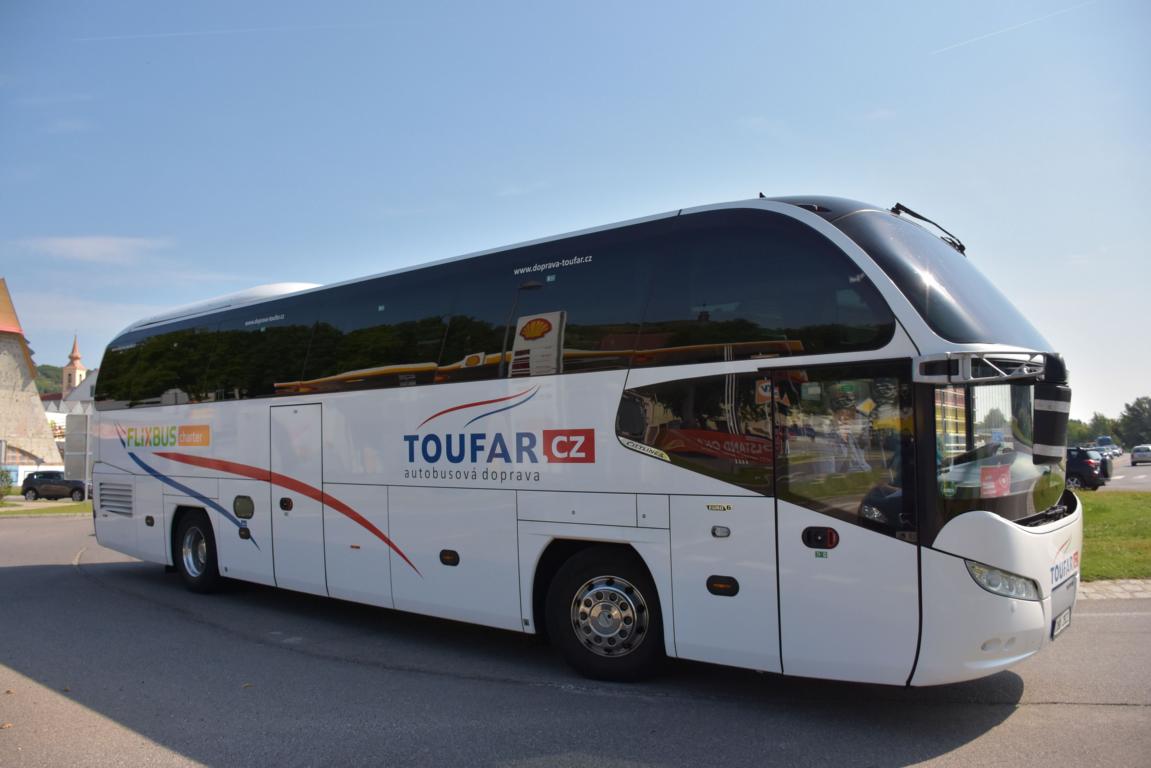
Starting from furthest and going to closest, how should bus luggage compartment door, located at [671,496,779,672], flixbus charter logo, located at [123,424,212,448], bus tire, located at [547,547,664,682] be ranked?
flixbus charter logo, located at [123,424,212,448], bus tire, located at [547,547,664,682], bus luggage compartment door, located at [671,496,779,672]

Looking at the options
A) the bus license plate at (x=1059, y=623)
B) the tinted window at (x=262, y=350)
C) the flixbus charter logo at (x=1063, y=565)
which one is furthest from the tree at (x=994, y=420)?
the tinted window at (x=262, y=350)

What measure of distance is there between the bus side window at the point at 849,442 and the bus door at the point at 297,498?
5478 mm

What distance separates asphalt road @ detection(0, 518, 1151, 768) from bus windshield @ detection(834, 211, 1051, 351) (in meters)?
2.46

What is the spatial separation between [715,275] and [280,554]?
6.28 m

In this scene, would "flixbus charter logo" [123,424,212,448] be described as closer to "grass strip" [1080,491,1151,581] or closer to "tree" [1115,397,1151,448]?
"grass strip" [1080,491,1151,581]

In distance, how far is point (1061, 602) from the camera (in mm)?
5512

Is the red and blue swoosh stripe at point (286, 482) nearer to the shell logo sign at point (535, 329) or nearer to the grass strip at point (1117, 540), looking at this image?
the shell logo sign at point (535, 329)

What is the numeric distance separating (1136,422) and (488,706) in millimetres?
171371

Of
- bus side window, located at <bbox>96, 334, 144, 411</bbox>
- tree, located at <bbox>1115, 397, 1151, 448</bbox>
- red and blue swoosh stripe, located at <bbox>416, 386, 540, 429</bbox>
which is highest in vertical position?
bus side window, located at <bbox>96, 334, 144, 411</bbox>

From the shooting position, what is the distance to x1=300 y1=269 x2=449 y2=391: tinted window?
26.7 ft

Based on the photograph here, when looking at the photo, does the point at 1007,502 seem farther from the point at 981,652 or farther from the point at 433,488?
the point at 433,488

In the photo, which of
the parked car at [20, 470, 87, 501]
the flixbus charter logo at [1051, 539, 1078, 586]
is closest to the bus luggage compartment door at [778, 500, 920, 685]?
the flixbus charter logo at [1051, 539, 1078, 586]

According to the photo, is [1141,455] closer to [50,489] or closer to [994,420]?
[994,420]

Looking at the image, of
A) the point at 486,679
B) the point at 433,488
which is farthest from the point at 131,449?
the point at 486,679
